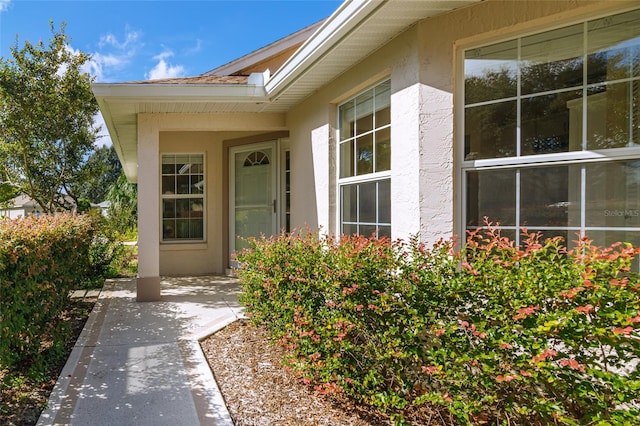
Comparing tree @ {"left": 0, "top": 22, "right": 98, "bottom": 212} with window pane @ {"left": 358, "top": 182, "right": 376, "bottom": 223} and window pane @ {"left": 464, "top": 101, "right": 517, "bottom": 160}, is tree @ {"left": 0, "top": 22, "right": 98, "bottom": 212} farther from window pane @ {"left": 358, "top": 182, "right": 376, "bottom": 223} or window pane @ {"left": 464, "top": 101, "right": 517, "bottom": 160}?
window pane @ {"left": 464, "top": 101, "right": 517, "bottom": 160}

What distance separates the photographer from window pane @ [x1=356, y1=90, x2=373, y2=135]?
16.6 ft

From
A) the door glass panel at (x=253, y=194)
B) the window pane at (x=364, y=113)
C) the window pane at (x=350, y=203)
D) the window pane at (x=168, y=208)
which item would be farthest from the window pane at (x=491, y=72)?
the window pane at (x=168, y=208)

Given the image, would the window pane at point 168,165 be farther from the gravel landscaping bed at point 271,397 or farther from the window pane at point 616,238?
the window pane at point 616,238

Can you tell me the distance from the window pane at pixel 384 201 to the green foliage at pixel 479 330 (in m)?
1.34

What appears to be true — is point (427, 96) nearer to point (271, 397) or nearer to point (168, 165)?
point (271, 397)

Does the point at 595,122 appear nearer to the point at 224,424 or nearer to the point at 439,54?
the point at 439,54

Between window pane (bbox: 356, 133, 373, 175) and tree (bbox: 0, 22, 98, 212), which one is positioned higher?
tree (bbox: 0, 22, 98, 212)

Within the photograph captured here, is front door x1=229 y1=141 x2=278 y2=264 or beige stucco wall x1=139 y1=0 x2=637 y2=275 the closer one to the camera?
beige stucco wall x1=139 y1=0 x2=637 y2=275

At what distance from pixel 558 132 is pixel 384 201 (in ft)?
6.34

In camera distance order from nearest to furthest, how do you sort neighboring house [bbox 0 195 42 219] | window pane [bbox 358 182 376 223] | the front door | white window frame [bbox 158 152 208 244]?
window pane [bbox 358 182 376 223] → neighboring house [bbox 0 195 42 219] → the front door → white window frame [bbox 158 152 208 244]

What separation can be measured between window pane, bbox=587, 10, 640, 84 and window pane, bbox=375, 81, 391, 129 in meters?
1.98

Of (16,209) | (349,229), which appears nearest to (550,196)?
(349,229)

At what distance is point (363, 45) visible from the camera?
14.8 feet

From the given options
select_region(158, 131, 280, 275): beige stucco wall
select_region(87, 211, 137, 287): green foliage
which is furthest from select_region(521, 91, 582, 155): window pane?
select_region(87, 211, 137, 287): green foliage
